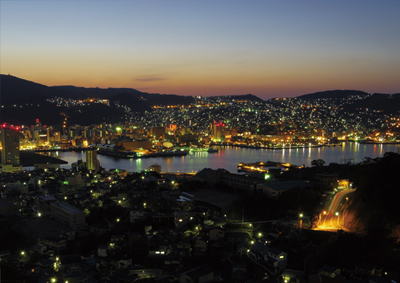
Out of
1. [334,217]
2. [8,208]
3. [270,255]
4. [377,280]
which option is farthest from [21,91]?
[377,280]

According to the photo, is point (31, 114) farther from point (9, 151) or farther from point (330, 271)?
point (330, 271)

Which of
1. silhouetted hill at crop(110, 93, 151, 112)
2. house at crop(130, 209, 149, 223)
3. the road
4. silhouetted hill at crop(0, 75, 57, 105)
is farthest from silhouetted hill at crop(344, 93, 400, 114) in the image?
house at crop(130, 209, 149, 223)

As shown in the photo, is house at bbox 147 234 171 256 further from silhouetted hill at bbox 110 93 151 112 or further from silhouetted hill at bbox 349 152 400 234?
silhouetted hill at bbox 110 93 151 112

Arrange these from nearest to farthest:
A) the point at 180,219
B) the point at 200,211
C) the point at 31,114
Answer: the point at 180,219 < the point at 200,211 < the point at 31,114

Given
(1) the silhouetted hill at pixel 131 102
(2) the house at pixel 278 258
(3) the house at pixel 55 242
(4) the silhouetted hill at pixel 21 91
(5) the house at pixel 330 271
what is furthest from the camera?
(1) the silhouetted hill at pixel 131 102

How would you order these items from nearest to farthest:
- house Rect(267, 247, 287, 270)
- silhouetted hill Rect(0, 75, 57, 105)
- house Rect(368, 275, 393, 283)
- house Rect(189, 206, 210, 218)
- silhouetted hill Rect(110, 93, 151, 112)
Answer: house Rect(368, 275, 393, 283), house Rect(267, 247, 287, 270), house Rect(189, 206, 210, 218), silhouetted hill Rect(0, 75, 57, 105), silhouetted hill Rect(110, 93, 151, 112)

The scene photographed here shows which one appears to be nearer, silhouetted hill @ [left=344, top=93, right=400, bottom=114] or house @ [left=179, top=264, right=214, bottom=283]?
house @ [left=179, top=264, right=214, bottom=283]

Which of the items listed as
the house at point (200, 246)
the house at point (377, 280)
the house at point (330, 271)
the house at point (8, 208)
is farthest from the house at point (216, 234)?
the house at point (8, 208)

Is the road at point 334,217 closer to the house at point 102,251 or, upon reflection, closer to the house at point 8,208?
the house at point 102,251
